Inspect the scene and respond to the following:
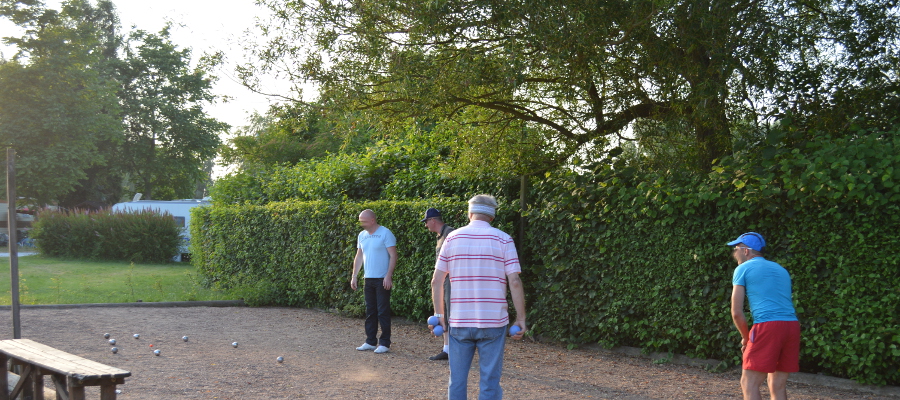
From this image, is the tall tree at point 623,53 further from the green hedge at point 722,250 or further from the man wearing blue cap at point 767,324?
the man wearing blue cap at point 767,324

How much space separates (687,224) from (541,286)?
7.69ft

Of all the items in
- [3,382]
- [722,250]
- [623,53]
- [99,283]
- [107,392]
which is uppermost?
[623,53]

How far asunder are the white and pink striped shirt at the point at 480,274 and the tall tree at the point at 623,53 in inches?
136

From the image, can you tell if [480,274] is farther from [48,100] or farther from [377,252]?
[48,100]

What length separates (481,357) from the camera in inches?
186

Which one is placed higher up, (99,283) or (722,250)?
(722,250)

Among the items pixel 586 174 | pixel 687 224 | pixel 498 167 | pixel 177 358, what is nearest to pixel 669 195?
pixel 687 224

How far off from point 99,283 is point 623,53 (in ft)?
50.6

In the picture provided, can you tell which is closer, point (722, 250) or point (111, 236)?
point (722, 250)

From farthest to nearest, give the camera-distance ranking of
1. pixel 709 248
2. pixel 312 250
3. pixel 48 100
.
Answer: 1. pixel 48 100
2. pixel 312 250
3. pixel 709 248

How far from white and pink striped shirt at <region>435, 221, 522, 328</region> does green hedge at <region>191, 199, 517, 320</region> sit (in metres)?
5.07

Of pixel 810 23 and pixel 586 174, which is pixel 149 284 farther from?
pixel 810 23

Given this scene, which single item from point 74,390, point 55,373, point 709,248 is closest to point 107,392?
point 74,390

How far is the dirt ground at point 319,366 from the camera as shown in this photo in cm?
675
